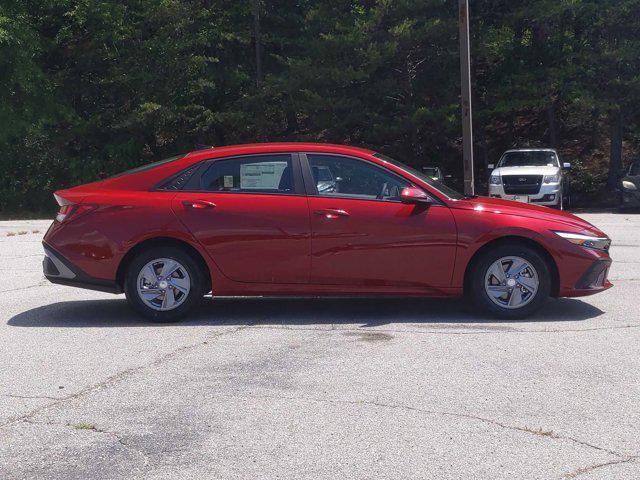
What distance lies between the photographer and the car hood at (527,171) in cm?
2358

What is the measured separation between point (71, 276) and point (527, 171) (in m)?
17.5

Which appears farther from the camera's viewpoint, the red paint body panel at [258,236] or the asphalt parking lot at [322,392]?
the red paint body panel at [258,236]

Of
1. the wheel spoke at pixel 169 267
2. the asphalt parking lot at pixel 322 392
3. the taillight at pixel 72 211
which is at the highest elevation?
the taillight at pixel 72 211

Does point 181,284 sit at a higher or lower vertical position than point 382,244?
lower

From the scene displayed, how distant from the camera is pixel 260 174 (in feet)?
27.0

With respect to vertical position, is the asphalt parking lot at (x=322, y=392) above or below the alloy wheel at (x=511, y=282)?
below

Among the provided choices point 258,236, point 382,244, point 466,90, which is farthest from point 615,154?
point 258,236

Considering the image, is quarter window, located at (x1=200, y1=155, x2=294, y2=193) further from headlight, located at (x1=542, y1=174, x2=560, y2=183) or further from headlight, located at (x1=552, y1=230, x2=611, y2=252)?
headlight, located at (x1=542, y1=174, x2=560, y2=183)

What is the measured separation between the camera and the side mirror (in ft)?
26.0

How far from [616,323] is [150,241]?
169 inches

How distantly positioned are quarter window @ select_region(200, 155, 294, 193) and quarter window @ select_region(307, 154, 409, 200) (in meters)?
0.32

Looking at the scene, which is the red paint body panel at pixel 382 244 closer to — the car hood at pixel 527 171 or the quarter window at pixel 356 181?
the quarter window at pixel 356 181

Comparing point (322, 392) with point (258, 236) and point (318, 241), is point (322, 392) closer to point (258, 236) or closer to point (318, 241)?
point (318, 241)

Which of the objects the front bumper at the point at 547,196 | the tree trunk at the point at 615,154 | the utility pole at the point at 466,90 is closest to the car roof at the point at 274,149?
the utility pole at the point at 466,90
